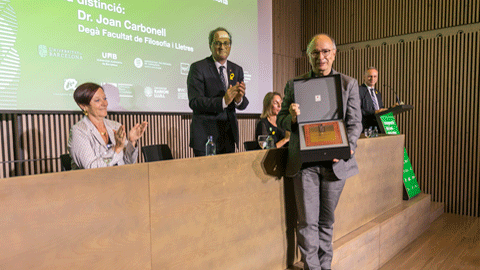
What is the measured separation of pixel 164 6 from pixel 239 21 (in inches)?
48.8

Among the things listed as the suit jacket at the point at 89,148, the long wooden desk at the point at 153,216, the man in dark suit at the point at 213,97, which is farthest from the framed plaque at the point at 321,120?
the suit jacket at the point at 89,148

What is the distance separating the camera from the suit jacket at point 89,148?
1.82 m

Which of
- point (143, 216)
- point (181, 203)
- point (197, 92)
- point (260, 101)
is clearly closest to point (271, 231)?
point (181, 203)

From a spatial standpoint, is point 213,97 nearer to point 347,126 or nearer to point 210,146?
point 210,146

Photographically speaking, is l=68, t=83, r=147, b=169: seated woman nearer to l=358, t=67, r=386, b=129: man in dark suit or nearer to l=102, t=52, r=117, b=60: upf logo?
l=102, t=52, r=117, b=60: upf logo

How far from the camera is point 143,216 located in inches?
50.3

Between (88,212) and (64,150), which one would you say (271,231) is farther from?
(64,150)

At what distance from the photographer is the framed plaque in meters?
1.72

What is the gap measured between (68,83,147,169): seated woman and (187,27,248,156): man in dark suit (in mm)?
457

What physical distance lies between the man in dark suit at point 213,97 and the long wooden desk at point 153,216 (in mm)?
489

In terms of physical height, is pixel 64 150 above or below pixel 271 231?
above

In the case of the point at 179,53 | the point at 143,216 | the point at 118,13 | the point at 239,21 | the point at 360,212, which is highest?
the point at 239,21

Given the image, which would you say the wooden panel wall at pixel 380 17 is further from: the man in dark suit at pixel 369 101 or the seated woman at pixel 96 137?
the seated woman at pixel 96 137

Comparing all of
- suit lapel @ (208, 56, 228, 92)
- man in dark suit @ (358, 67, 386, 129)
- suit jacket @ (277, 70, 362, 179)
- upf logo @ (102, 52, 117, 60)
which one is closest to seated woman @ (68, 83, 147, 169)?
suit lapel @ (208, 56, 228, 92)
